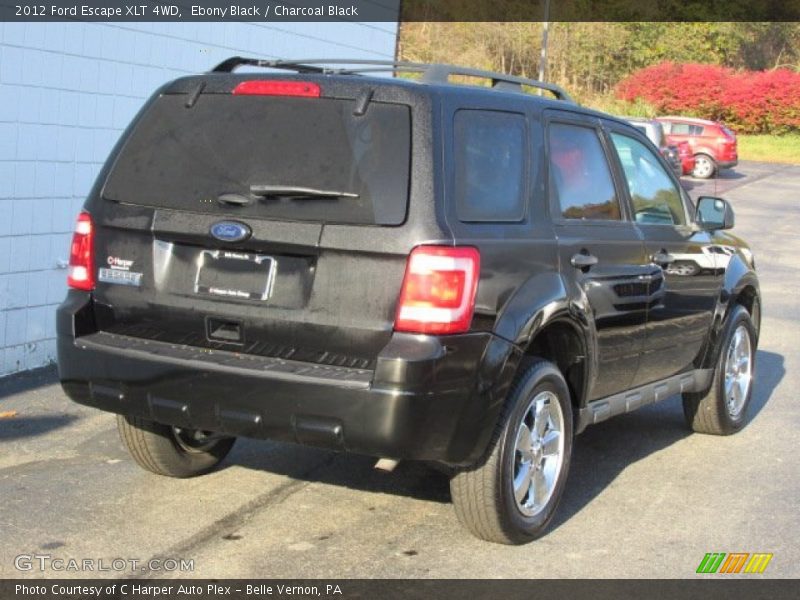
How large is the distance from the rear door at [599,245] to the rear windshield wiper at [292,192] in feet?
3.95

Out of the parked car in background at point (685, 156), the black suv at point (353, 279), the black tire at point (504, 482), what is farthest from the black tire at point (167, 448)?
the parked car in background at point (685, 156)

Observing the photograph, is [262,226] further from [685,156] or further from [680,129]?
[680,129]

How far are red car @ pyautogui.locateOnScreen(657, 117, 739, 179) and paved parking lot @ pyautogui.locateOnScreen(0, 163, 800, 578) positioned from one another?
29827mm

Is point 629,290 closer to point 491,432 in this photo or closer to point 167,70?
point 491,432

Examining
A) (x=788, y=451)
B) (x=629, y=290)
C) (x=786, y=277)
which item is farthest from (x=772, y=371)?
(x=786, y=277)

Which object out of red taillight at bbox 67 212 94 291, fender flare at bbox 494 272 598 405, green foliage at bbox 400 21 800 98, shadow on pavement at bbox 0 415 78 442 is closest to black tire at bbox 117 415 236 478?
red taillight at bbox 67 212 94 291

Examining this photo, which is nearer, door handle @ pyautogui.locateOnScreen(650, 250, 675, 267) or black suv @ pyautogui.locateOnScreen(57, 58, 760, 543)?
black suv @ pyautogui.locateOnScreen(57, 58, 760, 543)

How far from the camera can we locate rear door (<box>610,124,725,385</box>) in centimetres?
631

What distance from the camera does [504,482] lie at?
493 cm

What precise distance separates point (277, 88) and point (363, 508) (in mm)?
1985

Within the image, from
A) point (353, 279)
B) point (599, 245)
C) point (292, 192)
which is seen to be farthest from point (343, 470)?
point (292, 192)

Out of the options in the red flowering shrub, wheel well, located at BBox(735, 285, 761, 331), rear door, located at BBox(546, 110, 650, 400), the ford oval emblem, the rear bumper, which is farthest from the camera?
the red flowering shrub

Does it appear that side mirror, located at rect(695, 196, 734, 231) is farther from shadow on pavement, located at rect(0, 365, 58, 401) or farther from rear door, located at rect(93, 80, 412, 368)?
shadow on pavement, located at rect(0, 365, 58, 401)

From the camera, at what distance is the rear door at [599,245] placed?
5492 mm
